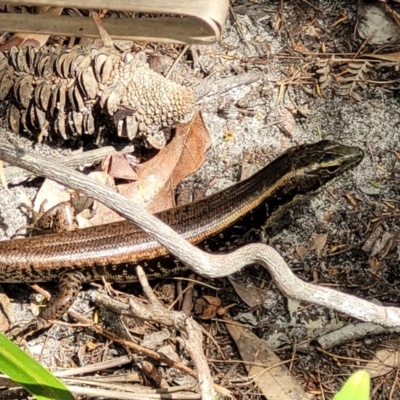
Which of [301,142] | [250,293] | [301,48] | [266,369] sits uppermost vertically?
[301,48]

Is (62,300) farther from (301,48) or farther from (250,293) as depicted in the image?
(301,48)

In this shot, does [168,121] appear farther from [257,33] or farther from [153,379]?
[153,379]

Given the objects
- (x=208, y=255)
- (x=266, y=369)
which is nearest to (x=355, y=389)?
(x=208, y=255)

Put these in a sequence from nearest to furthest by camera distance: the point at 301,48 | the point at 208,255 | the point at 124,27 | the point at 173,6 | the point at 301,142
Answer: the point at 173,6 < the point at 124,27 < the point at 208,255 < the point at 301,142 < the point at 301,48

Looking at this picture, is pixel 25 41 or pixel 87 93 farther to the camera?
pixel 25 41

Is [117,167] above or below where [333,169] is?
below

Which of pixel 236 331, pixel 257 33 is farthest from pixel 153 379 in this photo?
pixel 257 33

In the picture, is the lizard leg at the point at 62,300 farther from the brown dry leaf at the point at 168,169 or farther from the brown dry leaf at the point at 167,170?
the brown dry leaf at the point at 168,169
